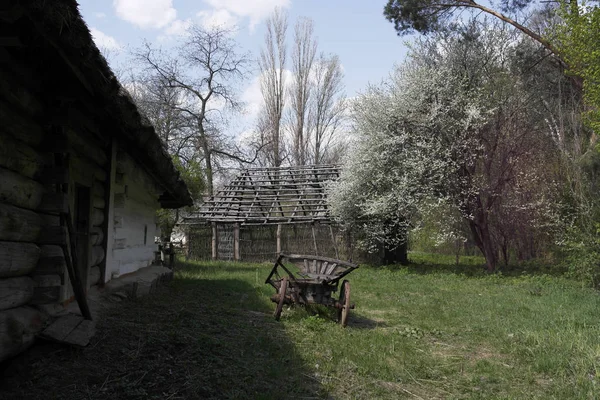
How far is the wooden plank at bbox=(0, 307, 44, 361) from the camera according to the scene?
345 cm

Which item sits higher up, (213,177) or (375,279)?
(213,177)

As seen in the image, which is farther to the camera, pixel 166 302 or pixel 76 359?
pixel 166 302

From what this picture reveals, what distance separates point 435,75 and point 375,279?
22.2 ft

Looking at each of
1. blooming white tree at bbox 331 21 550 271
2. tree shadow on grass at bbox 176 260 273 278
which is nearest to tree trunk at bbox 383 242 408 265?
blooming white tree at bbox 331 21 550 271

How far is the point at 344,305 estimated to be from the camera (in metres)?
7.09

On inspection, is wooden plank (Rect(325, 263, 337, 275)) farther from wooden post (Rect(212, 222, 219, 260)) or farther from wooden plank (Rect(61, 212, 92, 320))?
wooden post (Rect(212, 222, 219, 260))

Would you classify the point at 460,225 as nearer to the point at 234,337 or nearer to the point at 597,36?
the point at 597,36

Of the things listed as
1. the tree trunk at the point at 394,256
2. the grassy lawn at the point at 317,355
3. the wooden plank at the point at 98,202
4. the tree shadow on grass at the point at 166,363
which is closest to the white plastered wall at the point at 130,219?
the wooden plank at the point at 98,202

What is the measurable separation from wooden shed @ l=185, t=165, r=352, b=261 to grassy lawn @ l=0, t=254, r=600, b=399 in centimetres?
1164

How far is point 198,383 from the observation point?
3.90 metres

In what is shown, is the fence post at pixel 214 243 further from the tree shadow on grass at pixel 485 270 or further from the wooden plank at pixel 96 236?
the wooden plank at pixel 96 236

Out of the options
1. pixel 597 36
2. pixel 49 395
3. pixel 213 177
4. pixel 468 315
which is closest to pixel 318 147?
pixel 213 177

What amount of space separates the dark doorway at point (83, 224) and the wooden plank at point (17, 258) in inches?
59.9

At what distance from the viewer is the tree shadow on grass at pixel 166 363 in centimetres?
356
